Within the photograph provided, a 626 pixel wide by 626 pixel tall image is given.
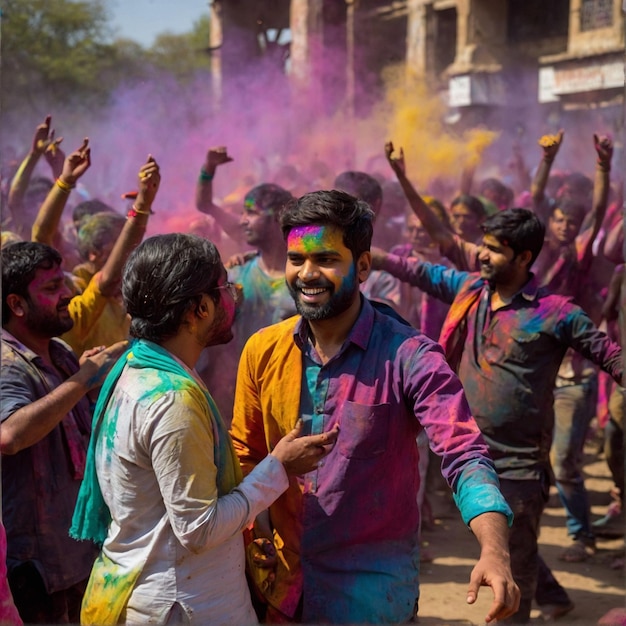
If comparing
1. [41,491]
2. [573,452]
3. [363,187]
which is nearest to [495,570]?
[41,491]

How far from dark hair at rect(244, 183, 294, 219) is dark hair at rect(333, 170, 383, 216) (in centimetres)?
80

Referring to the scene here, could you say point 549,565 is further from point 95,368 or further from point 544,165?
point 95,368

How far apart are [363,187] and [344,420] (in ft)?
13.8

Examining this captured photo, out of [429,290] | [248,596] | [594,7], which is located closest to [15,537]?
[248,596]

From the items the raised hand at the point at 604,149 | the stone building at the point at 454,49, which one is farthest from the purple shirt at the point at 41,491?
the stone building at the point at 454,49

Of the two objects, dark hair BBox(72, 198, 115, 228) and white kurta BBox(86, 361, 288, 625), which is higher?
dark hair BBox(72, 198, 115, 228)

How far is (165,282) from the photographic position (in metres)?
2.47

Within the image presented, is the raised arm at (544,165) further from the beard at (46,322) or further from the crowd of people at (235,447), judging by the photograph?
the beard at (46,322)

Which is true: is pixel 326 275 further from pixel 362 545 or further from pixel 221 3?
pixel 221 3

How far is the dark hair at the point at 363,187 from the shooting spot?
670cm

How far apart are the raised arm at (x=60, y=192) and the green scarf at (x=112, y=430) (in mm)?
2562

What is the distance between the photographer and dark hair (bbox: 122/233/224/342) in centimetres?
248

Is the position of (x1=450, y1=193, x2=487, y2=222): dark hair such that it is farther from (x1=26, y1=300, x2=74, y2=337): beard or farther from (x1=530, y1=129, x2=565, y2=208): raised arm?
(x1=26, y1=300, x2=74, y2=337): beard

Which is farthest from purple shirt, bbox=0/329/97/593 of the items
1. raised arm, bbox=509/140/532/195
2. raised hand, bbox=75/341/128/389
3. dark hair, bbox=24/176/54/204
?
raised arm, bbox=509/140/532/195
